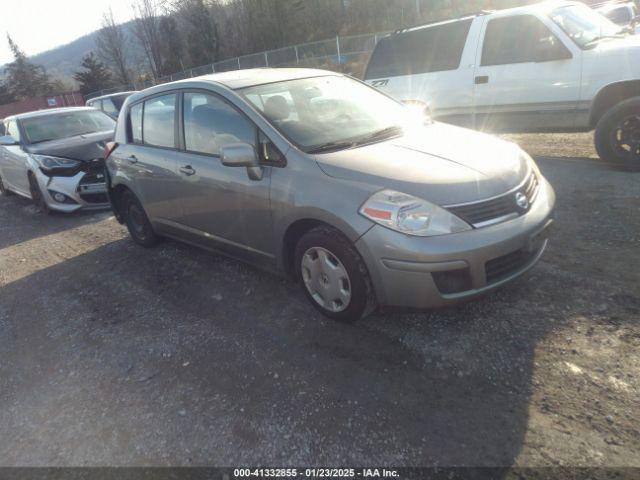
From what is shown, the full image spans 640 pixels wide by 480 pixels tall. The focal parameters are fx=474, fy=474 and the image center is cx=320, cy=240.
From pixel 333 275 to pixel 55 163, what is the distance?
19.7ft

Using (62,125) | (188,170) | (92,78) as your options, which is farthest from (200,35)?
(188,170)

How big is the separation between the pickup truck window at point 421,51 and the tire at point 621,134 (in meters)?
2.31

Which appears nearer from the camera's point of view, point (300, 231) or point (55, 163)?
point (300, 231)

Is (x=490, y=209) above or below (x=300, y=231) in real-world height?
above

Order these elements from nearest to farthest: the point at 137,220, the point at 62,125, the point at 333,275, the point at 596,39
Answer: the point at 333,275 < the point at 137,220 < the point at 596,39 < the point at 62,125

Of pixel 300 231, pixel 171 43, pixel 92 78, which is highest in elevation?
pixel 171 43

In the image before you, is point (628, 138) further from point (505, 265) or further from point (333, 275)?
point (333, 275)

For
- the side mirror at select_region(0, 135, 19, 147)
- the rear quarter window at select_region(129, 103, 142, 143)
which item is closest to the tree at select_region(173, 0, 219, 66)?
the side mirror at select_region(0, 135, 19, 147)

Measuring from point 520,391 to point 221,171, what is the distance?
2.66 meters

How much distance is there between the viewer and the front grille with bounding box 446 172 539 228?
2828 mm

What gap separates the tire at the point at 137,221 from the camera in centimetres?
530

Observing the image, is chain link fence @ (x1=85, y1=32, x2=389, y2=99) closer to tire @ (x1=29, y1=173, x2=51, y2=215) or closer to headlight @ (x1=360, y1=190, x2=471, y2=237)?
tire @ (x1=29, y1=173, x2=51, y2=215)

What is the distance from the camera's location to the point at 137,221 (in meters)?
5.52

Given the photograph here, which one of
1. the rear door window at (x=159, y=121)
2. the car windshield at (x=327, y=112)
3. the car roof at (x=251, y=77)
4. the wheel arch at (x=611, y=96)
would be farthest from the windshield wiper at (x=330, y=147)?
the wheel arch at (x=611, y=96)
